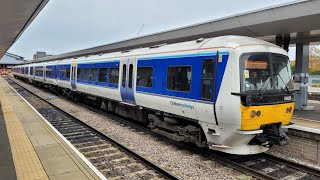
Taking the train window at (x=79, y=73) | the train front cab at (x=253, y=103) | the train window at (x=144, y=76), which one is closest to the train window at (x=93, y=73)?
the train window at (x=79, y=73)

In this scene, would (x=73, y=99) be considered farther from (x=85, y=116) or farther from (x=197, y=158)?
(x=197, y=158)

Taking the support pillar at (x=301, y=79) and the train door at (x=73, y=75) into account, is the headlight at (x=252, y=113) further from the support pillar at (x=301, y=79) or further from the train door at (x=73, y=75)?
the train door at (x=73, y=75)

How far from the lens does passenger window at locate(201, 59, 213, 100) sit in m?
7.50

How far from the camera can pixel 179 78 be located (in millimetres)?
8695

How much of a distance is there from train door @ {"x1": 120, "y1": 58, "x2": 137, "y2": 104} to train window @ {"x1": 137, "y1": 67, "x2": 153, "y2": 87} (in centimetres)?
47

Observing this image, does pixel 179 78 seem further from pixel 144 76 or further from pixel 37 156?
pixel 37 156

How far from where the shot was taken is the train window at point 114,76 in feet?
42.4

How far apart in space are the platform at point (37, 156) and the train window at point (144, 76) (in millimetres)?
3207

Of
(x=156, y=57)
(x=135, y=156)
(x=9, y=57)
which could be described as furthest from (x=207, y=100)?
(x=9, y=57)

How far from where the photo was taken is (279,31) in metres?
11.4

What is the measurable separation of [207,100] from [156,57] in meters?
3.01

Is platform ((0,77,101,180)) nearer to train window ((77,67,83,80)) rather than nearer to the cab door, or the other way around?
train window ((77,67,83,80))

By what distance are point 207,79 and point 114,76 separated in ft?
21.1

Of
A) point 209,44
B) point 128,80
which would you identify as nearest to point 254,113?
point 209,44
